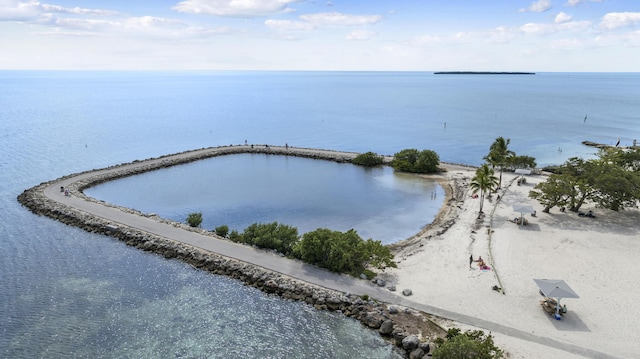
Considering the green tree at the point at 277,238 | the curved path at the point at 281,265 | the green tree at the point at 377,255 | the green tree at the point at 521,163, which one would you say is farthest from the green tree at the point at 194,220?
the green tree at the point at 521,163

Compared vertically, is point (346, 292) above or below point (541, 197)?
below

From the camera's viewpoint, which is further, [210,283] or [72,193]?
[72,193]

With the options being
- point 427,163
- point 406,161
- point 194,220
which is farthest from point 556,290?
point 406,161

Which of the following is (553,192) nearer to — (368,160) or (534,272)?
(534,272)

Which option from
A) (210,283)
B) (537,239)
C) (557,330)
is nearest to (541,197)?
(537,239)

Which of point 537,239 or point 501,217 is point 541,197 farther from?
point 537,239

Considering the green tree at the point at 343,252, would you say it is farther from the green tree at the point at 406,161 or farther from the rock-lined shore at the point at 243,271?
the green tree at the point at 406,161
